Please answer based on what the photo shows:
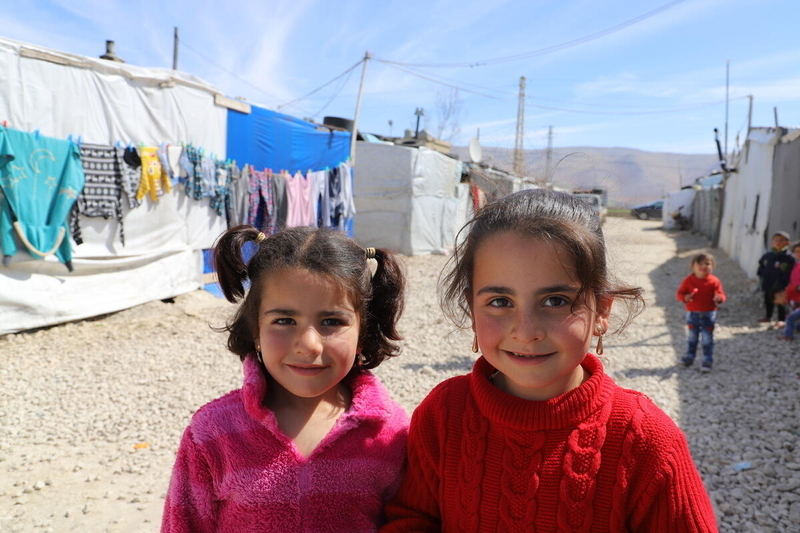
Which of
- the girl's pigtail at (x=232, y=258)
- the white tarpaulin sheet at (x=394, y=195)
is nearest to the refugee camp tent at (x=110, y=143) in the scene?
the girl's pigtail at (x=232, y=258)

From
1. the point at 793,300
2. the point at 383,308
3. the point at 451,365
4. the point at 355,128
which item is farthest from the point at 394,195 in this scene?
the point at 383,308

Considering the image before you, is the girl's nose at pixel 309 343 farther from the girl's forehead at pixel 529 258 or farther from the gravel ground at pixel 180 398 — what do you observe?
the gravel ground at pixel 180 398

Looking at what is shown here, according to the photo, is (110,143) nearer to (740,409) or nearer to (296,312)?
(296,312)

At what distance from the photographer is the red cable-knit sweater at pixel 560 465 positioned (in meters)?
1.16

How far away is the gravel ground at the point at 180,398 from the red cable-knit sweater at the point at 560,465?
398 millimetres

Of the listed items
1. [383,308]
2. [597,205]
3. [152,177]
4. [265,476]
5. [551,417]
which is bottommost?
[265,476]

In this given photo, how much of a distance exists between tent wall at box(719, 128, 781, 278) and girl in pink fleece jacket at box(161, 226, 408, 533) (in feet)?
35.3

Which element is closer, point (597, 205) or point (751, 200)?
point (597, 205)

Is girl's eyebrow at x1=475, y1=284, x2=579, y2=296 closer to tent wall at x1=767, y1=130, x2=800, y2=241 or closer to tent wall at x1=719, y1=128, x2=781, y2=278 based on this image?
tent wall at x1=767, y1=130, x2=800, y2=241

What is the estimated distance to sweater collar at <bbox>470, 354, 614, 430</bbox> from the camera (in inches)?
49.3

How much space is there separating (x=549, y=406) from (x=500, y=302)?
266mm

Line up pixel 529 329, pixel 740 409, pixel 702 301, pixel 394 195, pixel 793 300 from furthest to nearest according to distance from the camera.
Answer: pixel 394 195 < pixel 793 300 < pixel 702 301 < pixel 740 409 < pixel 529 329

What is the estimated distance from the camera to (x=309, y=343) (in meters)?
1.42

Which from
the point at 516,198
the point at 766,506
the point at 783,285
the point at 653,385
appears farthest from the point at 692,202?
the point at 516,198
